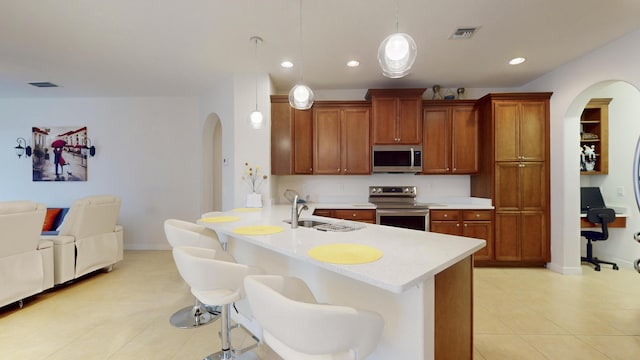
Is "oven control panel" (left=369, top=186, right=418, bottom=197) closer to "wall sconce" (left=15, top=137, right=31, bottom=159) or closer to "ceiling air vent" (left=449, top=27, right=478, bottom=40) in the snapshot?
"ceiling air vent" (left=449, top=27, right=478, bottom=40)

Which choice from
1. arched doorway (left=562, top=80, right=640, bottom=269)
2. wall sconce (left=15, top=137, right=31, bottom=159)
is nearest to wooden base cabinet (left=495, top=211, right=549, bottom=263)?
arched doorway (left=562, top=80, right=640, bottom=269)

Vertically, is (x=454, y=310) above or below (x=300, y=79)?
below

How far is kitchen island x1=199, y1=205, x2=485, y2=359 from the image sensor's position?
1119 millimetres

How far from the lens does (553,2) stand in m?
2.24

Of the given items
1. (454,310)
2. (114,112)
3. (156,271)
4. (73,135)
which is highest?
(114,112)

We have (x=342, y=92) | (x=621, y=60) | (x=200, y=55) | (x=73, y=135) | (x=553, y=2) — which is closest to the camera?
(x=553, y=2)

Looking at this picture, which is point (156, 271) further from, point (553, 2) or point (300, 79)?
point (553, 2)

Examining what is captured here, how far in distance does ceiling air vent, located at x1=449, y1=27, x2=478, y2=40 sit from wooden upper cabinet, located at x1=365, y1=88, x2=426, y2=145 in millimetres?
1156

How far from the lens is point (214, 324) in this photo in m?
2.35

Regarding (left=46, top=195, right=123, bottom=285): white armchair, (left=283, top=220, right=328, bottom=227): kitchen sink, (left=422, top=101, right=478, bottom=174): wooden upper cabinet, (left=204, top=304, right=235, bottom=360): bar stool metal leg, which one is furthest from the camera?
(left=422, top=101, right=478, bottom=174): wooden upper cabinet

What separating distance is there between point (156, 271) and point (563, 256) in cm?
538

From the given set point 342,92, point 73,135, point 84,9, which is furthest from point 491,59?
point 73,135

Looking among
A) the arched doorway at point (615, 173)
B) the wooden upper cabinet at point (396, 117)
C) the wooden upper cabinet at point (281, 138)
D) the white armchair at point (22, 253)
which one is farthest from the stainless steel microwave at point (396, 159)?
the white armchair at point (22, 253)

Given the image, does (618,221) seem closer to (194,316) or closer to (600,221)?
(600,221)
